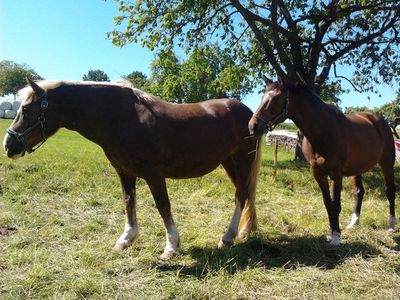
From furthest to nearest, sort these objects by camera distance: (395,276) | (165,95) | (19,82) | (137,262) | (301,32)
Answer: (19,82) < (165,95) < (301,32) < (137,262) < (395,276)

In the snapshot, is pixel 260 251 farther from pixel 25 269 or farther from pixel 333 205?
pixel 25 269

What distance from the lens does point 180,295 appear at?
329cm

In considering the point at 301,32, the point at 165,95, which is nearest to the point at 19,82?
the point at 165,95

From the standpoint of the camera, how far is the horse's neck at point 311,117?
481cm

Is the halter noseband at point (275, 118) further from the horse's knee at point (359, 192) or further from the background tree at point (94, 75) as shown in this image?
the background tree at point (94, 75)

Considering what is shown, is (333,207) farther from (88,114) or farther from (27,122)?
(27,122)

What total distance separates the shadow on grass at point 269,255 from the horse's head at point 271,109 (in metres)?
1.45

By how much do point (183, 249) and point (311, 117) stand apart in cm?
240

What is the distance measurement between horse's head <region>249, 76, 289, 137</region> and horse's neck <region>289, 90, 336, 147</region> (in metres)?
0.24

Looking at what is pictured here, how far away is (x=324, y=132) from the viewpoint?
15.9 ft

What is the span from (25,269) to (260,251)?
2649mm

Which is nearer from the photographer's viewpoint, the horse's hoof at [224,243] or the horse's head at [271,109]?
the horse's head at [271,109]

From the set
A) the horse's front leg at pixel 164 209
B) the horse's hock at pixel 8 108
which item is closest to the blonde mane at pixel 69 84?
the horse's front leg at pixel 164 209

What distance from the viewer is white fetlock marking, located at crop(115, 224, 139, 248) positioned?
14.8 ft
